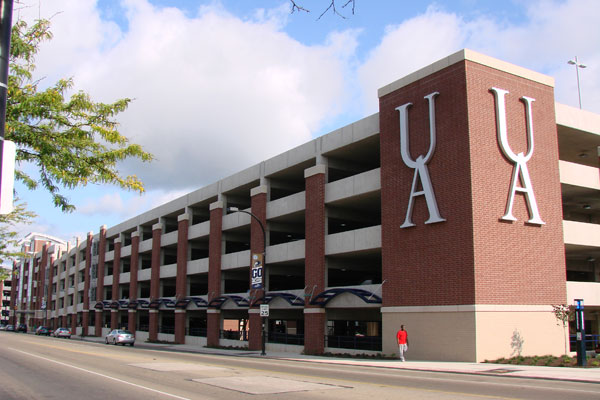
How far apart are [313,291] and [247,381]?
17.5 m

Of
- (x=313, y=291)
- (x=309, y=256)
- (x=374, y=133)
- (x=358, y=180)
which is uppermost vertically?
(x=374, y=133)

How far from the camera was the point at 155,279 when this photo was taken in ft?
189

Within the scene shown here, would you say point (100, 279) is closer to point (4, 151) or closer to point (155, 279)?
point (155, 279)

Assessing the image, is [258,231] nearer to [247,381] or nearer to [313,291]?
[313,291]

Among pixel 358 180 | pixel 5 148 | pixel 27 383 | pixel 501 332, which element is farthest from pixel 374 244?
pixel 5 148

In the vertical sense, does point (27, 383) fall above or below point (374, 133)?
below

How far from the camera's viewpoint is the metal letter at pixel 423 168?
27250 mm

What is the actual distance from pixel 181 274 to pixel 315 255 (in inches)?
859

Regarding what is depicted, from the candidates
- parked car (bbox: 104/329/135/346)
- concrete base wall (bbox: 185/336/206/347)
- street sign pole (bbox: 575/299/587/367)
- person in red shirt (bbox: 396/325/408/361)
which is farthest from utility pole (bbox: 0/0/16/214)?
parked car (bbox: 104/329/135/346)

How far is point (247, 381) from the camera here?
17.1 meters

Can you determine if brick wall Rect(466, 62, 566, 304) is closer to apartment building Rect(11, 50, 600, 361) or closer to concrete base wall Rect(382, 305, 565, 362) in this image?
apartment building Rect(11, 50, 600, 361)

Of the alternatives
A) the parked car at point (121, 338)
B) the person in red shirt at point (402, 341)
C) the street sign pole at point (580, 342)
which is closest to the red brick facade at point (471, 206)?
the person in red shirt at point (402, 341)

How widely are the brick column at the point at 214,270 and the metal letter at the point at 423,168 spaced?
72.0 feet

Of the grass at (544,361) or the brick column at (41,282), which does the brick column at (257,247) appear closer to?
the grass at (544,361)
